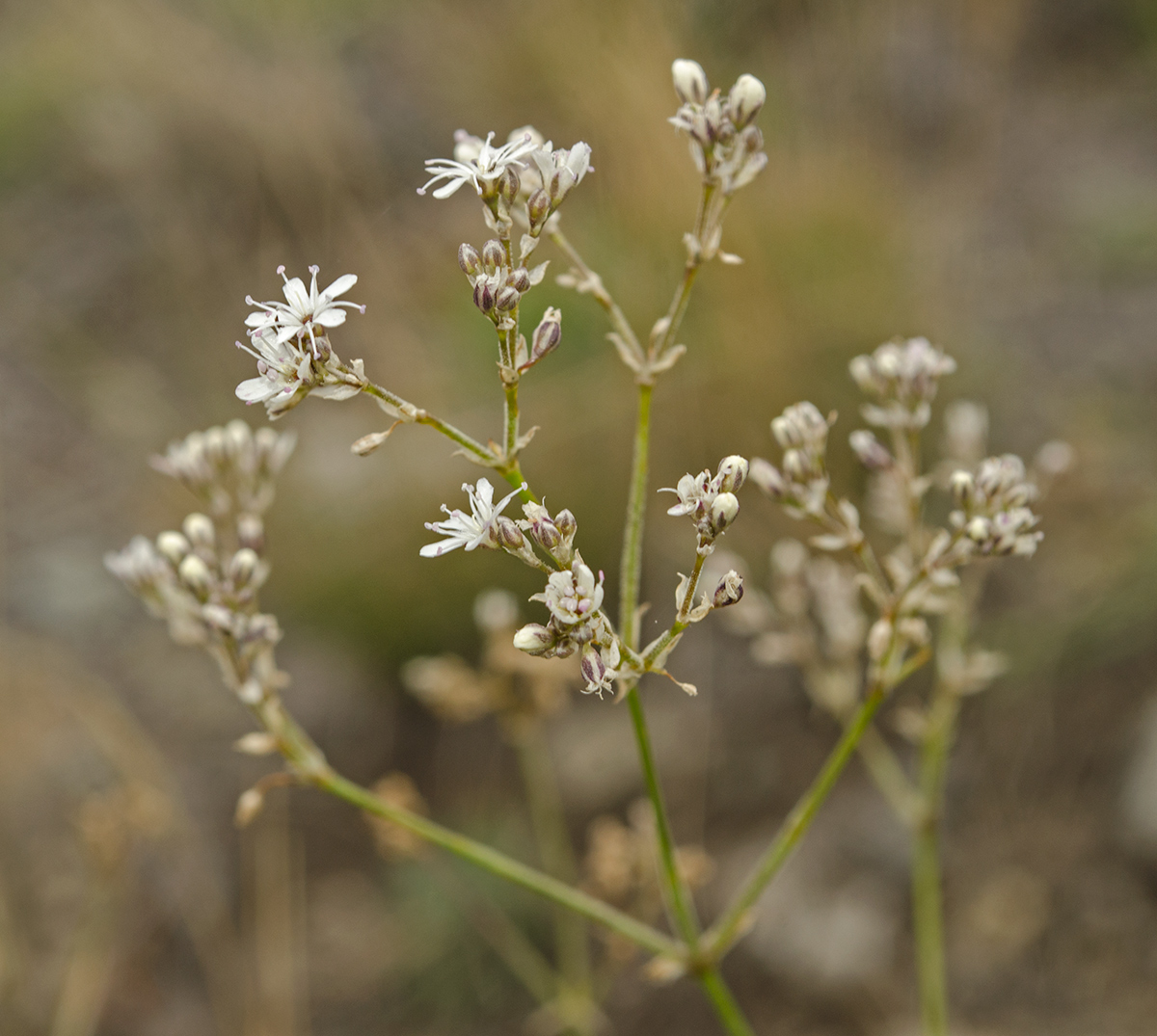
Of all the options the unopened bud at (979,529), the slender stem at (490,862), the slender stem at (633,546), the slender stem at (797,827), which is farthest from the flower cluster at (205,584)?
the unopened bud at (979,529)

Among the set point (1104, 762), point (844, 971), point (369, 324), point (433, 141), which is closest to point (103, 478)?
point (369, 324)

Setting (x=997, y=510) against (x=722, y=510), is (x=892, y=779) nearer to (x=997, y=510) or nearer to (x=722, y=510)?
(x=997, y=510)

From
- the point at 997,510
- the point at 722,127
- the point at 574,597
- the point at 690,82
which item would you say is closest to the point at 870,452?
the point at 997,510

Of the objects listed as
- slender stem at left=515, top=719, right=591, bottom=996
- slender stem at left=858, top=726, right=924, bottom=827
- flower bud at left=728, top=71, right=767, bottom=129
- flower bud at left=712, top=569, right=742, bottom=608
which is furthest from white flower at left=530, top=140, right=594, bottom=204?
slender stem at left=858, top=726, right=924, bottom=827

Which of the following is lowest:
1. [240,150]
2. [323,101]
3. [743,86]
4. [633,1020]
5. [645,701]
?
[633,1020]

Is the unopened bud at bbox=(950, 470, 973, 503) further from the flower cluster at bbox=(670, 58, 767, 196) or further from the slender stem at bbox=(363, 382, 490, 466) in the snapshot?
the slender stem at bbox=(363, 382, 490, 466)

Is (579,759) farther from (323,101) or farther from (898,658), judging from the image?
(323,101)

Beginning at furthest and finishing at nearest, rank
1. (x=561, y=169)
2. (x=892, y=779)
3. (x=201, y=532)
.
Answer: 1. (x=892, y=779)
2. (x=201, y=532)
3. (x=561, y=169)
